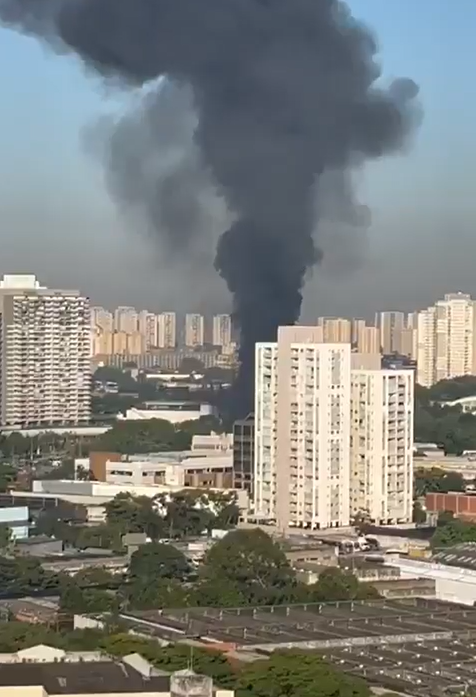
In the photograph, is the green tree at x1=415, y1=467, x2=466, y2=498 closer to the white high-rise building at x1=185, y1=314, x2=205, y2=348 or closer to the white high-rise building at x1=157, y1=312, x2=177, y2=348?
the white high-rise building at x1=185, y1=314, x2=205, y2=348

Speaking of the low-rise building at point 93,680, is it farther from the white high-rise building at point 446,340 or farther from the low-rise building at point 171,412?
the white high-rise building at point 446,340

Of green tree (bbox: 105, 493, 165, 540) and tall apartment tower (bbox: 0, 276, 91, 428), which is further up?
tall apartment tower (bbox: 0, 276, 91, 428)

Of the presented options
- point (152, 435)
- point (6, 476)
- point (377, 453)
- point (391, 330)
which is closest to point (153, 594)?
point (377, 453)

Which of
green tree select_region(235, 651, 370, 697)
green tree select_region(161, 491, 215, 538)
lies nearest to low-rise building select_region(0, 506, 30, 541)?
green tree select_region(161, 491, 215, 538)

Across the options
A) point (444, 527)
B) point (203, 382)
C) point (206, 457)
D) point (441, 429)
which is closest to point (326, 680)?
point (444, 527)

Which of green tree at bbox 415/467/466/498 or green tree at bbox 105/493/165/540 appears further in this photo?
green tree at bbox 415/467/466/498

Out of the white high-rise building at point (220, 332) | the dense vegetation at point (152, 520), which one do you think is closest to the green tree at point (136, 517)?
the dense vegetation at point (152, 520)

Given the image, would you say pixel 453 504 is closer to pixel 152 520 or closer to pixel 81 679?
pixel 152 520
